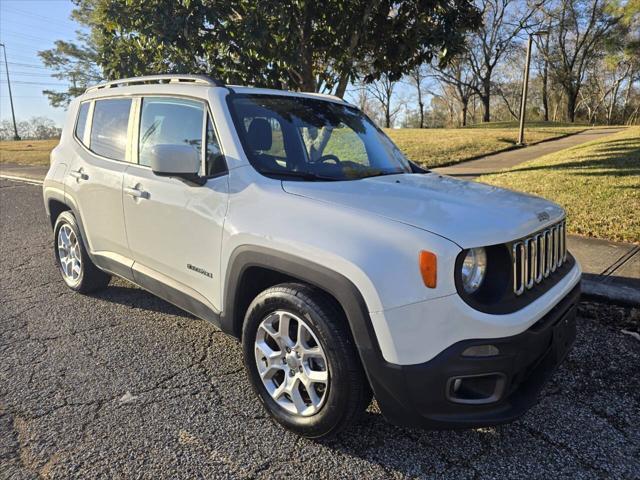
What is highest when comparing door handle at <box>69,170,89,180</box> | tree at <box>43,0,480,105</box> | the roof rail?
tree at <box>43,0,480,105</box>

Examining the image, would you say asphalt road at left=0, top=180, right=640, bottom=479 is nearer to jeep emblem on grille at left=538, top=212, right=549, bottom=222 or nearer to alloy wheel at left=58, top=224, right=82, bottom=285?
alloy wheel at left=58, top=224, right=82, bottom=285

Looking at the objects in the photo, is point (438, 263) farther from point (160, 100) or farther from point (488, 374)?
point (160, 100)

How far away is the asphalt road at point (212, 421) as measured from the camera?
2.37 m

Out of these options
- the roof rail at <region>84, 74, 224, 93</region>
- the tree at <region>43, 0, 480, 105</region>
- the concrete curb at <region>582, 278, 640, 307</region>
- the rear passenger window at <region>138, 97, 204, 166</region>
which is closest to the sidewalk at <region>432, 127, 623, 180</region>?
the tree at <region>43, 0, 480, 105</region>

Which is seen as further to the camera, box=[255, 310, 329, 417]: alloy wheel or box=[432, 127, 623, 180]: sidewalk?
box=[432, 127, 623, 180]: sidewalk

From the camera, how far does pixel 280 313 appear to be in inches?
100

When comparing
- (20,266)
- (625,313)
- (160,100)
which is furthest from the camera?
(20,266)

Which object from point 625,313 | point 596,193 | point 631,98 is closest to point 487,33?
point 631,98

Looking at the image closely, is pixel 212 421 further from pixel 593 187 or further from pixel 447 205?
pixel 593 187

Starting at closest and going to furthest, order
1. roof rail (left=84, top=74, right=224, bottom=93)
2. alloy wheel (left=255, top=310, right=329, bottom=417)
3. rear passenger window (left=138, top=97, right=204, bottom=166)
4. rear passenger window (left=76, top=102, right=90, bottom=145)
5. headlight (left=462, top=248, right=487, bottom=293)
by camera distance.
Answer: headlight (left=462, top=248, right=487, bottom=293)
alloy wheel (left=255, top=310, right=329, bottom=417)
rear passenger window (left=138, top=97, right=204, bottom=166)
roof rail (left=84, top=74, right=224, bottom=93)
rear passenger window (left=76, top=102, right=90, bottom=145)

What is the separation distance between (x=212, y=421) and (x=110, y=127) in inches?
101

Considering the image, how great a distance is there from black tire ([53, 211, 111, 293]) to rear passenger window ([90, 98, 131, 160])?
2.56ft

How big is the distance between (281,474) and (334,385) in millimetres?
488

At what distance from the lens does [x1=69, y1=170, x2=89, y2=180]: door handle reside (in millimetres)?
4134
